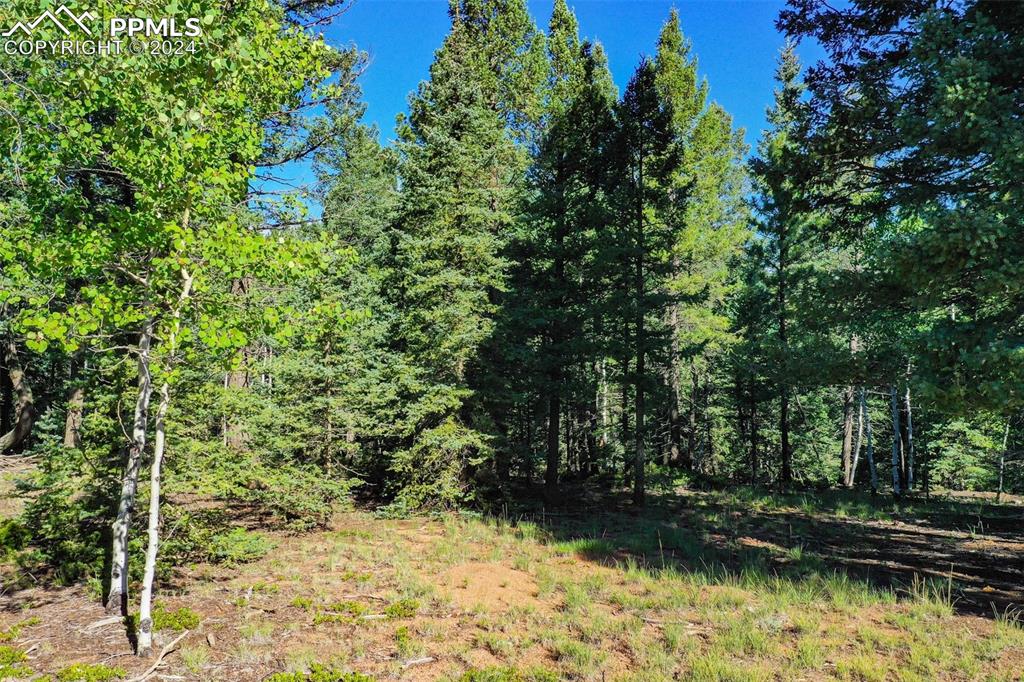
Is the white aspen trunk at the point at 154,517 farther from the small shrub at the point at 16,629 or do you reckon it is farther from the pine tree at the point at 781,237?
the pine tree at the point at 781,237

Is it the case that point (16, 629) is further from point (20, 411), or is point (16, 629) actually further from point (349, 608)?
point (20, 411)

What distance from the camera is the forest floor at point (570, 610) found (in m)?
5.45

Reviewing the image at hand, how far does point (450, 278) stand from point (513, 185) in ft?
27.0

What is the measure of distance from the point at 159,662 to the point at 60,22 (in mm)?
6558

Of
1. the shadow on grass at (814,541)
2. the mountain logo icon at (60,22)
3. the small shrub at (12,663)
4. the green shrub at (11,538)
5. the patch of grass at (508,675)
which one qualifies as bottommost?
the shadow on grass at (814,541)

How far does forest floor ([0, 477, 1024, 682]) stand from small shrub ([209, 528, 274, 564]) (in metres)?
0.18

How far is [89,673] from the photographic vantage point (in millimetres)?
4957

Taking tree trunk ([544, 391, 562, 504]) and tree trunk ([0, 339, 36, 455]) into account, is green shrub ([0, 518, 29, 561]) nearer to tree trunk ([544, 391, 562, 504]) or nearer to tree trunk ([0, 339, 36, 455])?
tree trunk ([0, 339, 36, 455])

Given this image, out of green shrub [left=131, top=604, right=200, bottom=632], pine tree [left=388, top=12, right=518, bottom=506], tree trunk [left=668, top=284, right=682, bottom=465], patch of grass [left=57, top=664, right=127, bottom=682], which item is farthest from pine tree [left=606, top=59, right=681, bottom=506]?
patch of grass [left=57, top=664, right=127, bottom=682]

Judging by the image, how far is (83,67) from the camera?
4762mm

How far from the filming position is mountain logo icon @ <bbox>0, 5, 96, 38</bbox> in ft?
15.0

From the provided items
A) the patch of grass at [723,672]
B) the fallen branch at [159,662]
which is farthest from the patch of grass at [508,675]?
the fallen branch at [159,662]

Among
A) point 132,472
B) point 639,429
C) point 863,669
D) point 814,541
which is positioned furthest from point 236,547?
point 814,541

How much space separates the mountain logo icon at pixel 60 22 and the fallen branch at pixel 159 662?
20.9ft
